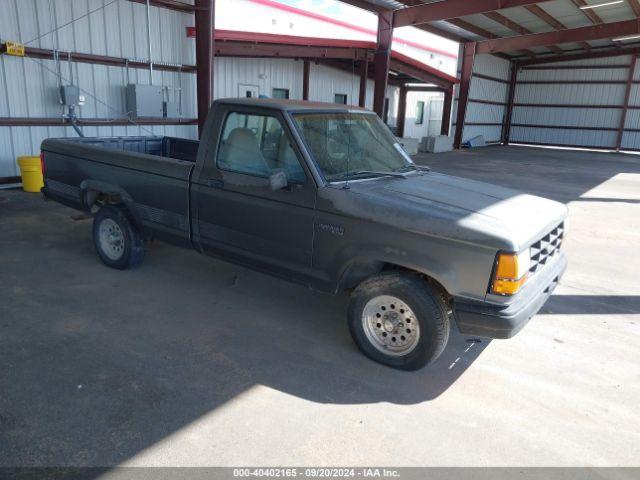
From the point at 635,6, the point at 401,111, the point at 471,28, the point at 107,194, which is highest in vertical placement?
the point at 635,6

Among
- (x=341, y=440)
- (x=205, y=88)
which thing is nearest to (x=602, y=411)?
(x=341, y=440)

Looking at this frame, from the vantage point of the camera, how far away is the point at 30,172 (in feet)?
30.9

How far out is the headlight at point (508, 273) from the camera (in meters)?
3.11

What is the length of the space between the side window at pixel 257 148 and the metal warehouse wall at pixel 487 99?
25.0 metres

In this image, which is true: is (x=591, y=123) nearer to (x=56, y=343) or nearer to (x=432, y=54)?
(x=432, y=54)

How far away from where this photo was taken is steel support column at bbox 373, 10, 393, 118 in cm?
1819

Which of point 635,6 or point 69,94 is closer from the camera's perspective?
point 69,94

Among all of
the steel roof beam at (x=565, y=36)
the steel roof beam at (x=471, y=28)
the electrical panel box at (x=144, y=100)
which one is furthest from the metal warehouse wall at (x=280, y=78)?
the steel roof beam at (x=565, y=36)

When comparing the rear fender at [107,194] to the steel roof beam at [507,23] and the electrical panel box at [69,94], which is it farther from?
the steel roof beam at [507,23]

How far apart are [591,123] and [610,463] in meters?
32.1

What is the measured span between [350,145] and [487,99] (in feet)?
94.6

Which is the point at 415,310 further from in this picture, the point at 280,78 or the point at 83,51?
the point at 280,78

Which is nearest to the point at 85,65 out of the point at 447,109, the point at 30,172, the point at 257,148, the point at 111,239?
the point at 30,172

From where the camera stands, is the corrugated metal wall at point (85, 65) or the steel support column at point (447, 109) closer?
the corrugated metal wall at point (85, 65)
